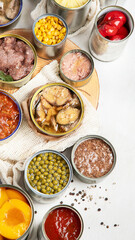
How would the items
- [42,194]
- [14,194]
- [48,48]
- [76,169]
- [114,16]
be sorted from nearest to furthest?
[14,194], [42,194], [76,169], [48,48], [114,16]

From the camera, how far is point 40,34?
3631mm

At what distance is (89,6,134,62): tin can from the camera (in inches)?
141

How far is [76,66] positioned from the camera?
3660 mm

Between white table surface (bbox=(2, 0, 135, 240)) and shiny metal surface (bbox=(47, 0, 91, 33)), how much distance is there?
0.56ft

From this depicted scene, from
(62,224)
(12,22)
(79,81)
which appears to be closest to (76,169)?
(62,224)

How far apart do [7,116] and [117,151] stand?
1.17 meters

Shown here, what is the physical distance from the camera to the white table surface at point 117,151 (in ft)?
11.3

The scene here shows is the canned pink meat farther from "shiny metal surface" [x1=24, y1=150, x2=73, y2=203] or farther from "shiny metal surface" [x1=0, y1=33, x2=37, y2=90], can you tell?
"shiny metal surface" [x1=24, y1=150, x2=73, y2=203]

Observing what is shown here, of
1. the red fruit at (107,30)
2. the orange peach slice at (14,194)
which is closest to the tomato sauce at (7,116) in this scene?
the orange peach slice at (14,194)

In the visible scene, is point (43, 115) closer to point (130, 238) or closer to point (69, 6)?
point (69, 6)

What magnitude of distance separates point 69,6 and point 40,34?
1.34 ft

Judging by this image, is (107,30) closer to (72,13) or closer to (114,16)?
(114,16)

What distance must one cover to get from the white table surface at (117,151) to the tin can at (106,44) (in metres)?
0.11

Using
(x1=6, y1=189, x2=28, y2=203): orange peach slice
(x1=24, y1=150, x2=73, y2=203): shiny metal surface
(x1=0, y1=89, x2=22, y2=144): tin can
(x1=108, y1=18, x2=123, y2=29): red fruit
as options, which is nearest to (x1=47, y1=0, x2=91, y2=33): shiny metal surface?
(x1=108, y1=18, x2=123, y2=29): red fruit
